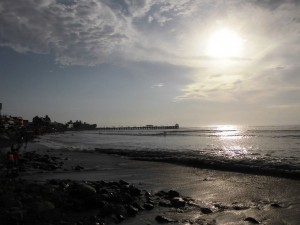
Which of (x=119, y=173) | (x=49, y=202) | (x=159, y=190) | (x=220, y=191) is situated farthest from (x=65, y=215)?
(x=119, y=173)

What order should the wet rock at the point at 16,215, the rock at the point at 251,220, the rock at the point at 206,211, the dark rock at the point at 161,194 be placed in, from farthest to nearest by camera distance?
the dark rock at the point at 161,194, the rock at the point at 206,211, the rock at the point at 251,220, the wet rock at the point at 16,215

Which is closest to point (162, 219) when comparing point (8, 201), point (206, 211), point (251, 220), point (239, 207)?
point (206, 211)

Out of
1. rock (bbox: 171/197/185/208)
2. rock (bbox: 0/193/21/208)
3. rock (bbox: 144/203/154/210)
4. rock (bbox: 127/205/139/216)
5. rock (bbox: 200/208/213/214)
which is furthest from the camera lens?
rock (bbox: 171/197/185/208)

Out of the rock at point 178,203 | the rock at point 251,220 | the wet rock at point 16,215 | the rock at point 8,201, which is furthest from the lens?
the rock at point 178,203

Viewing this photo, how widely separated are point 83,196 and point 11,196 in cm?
205

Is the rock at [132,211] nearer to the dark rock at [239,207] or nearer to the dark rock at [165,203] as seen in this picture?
the dark rock at [165,203]

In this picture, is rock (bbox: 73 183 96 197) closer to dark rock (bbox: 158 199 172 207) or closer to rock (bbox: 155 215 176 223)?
dark rock (bbox: 158 199 172 207)

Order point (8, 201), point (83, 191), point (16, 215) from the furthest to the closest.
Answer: point (83, 191) → point (8, 201) → point (16, 215)

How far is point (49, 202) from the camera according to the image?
922 centimetres

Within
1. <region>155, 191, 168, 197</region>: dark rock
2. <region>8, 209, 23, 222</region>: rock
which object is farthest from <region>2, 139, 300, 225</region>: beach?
<region>8, 209, 23, 222</region>: rock

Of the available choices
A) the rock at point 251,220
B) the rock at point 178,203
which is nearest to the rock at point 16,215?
the rock at point 178,203

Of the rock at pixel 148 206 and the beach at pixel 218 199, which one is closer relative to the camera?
the beach at pixel 218 199

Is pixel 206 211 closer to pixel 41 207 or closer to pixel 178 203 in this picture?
pixel 178 203

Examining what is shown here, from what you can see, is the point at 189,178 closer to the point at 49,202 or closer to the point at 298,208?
the point at 298,208
